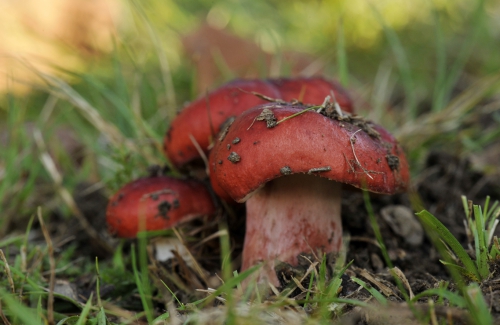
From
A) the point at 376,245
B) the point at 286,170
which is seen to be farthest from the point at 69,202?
the point at 376,245

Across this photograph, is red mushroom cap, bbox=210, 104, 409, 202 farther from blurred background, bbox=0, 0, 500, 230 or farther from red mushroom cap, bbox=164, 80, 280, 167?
blurred background, bbox=0, 0, 500, 230

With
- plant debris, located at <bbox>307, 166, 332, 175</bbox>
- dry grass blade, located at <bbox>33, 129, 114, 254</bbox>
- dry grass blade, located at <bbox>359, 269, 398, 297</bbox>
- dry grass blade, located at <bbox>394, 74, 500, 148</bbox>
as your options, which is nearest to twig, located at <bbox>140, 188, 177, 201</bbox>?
dry grass blade, located at <bbox>33, 129, 114, 254</bbox>

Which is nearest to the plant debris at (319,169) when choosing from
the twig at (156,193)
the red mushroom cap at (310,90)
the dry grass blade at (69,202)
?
the red mushroom cap at (310,90)


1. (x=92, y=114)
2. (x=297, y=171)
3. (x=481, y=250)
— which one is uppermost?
(x=297, y=171)

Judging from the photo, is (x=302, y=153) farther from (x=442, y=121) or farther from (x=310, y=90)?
(x=442, y=121)

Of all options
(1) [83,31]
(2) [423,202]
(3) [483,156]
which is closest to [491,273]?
(2) [423,202]

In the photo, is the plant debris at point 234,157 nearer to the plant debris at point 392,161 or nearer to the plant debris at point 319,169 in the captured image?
the plant debris at point 319,169
